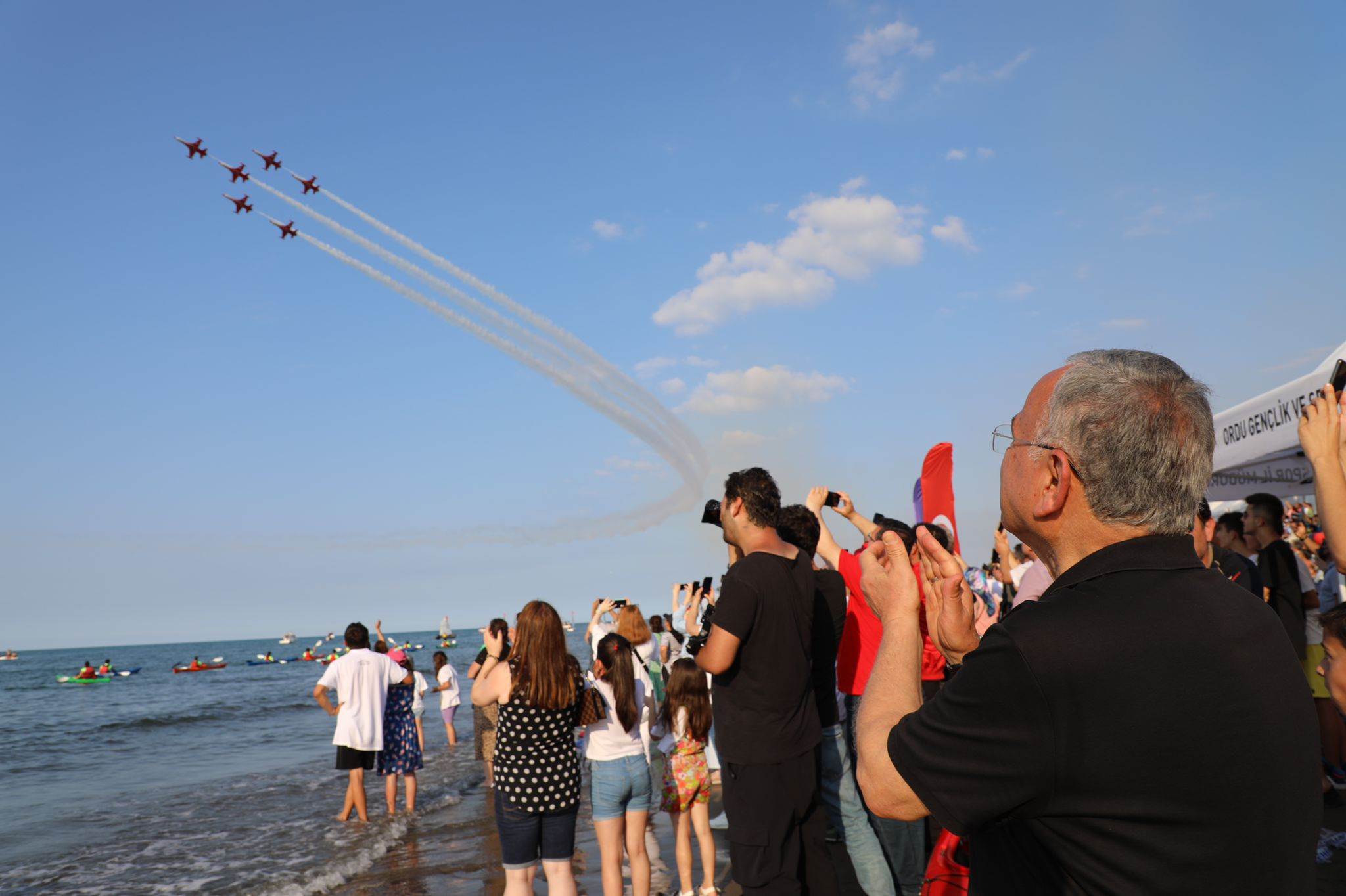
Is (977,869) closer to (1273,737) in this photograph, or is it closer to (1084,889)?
(1084,889)

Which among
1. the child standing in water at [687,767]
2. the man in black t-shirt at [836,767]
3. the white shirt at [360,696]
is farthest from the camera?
the white shirt at [360,696]

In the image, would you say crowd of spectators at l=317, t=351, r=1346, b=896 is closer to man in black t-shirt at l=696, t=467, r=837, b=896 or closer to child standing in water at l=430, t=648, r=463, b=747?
man in black t-shirt at l=696, t=467, r=837, b=896

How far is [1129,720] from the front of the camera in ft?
4.49

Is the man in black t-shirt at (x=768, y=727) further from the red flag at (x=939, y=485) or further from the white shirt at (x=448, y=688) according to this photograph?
the white shirt at (x=448, y=688)

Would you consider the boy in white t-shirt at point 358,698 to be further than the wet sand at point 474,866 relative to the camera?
Yes

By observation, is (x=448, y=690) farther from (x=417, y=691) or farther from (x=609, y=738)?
(x=609, y=738)

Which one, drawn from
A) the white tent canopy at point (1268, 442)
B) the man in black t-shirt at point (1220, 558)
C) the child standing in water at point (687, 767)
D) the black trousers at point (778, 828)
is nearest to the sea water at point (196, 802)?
Result: the child standing in water at point (687, 767)

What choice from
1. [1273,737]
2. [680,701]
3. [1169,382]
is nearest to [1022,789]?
[1273,737]

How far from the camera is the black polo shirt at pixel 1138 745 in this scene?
4.51ft

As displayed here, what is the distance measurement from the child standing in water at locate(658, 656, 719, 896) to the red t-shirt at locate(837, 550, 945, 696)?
1327mm

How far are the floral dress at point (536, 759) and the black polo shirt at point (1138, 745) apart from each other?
14.0 ft

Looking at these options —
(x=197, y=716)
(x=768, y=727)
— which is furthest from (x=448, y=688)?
(x=197, y=716)

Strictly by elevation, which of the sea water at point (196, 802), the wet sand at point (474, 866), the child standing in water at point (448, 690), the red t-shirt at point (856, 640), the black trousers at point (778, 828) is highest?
the red t-shirt at point (856, 640)

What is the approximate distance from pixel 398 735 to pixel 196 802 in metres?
6.44
